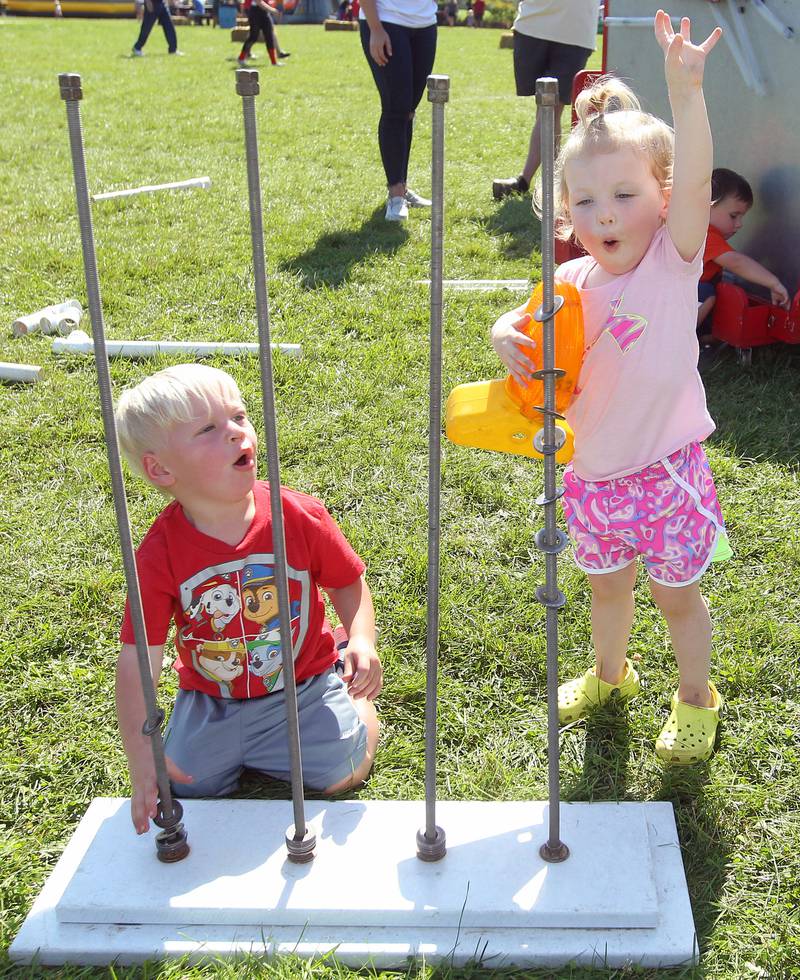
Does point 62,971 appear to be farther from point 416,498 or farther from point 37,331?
point 37,331

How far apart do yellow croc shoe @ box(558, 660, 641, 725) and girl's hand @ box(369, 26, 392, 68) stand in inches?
173

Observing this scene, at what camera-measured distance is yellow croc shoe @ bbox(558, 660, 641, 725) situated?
2.39m

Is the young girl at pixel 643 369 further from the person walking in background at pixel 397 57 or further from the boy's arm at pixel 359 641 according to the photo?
the person walking in background at pixel 397 57

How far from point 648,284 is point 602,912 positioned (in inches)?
46.2

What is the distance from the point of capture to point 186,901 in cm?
186

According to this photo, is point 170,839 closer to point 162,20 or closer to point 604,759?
point 604,759

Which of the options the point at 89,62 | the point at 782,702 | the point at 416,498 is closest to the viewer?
→ the point at 782,702

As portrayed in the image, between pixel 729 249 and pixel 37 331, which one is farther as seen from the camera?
pixel 37 331

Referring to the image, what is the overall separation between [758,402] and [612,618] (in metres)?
1.88

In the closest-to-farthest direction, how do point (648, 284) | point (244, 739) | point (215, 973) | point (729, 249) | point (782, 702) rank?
1. point (215, 973)
2. point (648, 284)
3. point (244, 739)
4. point (782, 702)
5. point (729, 249)

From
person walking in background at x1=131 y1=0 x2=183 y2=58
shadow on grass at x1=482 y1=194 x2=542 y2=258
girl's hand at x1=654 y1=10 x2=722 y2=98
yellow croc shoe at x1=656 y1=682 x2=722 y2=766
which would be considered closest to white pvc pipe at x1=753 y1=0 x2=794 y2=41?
shadow on grass at x1=482 y1=194 x2=542 y2=258

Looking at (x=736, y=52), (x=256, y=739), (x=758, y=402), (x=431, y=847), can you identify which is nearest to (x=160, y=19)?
(x=736, y=52)

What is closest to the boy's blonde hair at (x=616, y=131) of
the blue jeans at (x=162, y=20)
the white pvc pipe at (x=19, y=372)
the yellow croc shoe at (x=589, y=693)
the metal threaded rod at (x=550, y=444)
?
the metal threaded rod at (x=550, y=444)

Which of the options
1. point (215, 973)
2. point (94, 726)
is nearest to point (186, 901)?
point (215, 973)
